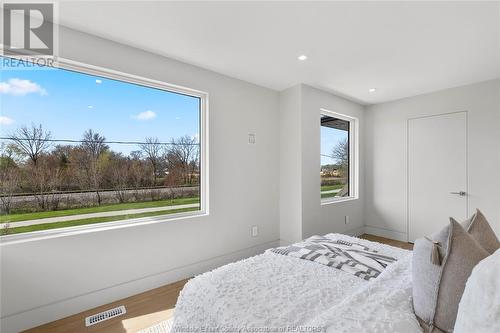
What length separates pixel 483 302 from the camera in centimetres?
56

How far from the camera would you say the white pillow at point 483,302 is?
52 centimetres

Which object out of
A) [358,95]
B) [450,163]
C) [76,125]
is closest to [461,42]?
[358,95]

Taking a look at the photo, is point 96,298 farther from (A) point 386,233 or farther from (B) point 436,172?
(B) point 436,172

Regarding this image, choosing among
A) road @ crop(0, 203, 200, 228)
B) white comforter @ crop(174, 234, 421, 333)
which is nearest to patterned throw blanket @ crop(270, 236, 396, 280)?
white comforter @ crop(174, 234, 421, 333)

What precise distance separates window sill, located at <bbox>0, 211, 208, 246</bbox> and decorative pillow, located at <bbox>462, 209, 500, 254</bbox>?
7.57 feet

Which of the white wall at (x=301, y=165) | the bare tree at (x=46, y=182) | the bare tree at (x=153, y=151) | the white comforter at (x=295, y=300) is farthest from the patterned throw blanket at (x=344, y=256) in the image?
the bare tree at (x=46, y=182)

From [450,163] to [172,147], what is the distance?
3.85 metres

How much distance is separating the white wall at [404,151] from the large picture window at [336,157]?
0.34 m

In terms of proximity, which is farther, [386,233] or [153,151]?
[386,233]

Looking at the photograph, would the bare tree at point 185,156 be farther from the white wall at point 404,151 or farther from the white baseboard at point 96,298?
the white wall at point 404,151

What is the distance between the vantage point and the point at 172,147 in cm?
270
